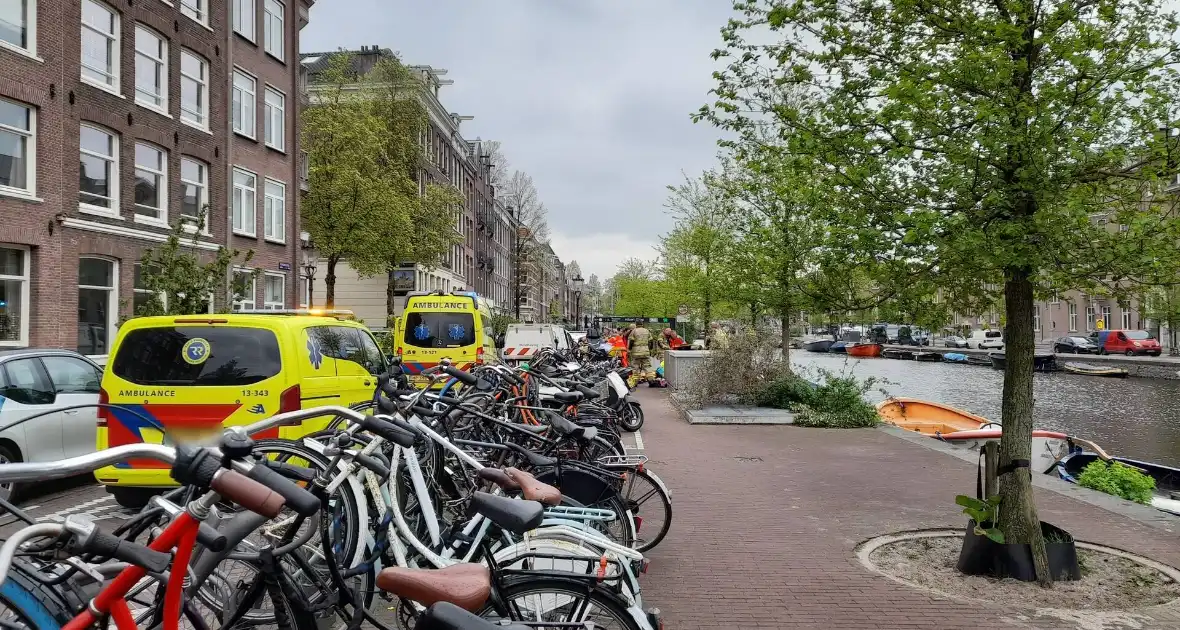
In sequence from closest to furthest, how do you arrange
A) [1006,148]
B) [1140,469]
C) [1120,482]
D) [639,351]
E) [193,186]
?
[1006,148], [1120,482], [1140,469], [639,351], [193,186]

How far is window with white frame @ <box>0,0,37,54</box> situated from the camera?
59.3ft

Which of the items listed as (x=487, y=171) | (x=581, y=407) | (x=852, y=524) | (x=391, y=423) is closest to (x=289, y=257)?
(x=581, y=407)

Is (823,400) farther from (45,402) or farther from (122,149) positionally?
(122,149)

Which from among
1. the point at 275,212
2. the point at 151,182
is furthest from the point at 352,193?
the point at 151,182

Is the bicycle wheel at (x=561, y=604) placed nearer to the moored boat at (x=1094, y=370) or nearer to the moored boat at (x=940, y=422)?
the moored boat at (x=940, y=422)

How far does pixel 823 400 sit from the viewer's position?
15.8m

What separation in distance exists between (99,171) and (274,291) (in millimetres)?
9404

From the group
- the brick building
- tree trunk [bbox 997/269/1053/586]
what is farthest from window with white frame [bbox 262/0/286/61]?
tree trunk [bbox 997/269/1053/586]

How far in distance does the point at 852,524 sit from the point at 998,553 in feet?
5.59

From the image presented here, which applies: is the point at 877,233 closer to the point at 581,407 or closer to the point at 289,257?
the point at 581,407

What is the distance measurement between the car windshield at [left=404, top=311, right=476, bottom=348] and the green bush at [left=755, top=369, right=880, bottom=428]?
5.83 m

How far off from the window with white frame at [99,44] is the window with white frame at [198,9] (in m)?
3.23

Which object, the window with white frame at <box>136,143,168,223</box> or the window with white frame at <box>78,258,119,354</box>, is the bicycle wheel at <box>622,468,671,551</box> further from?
the window with white frame at <box>136,143,168,223</box>

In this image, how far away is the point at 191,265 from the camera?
49.3 ft
